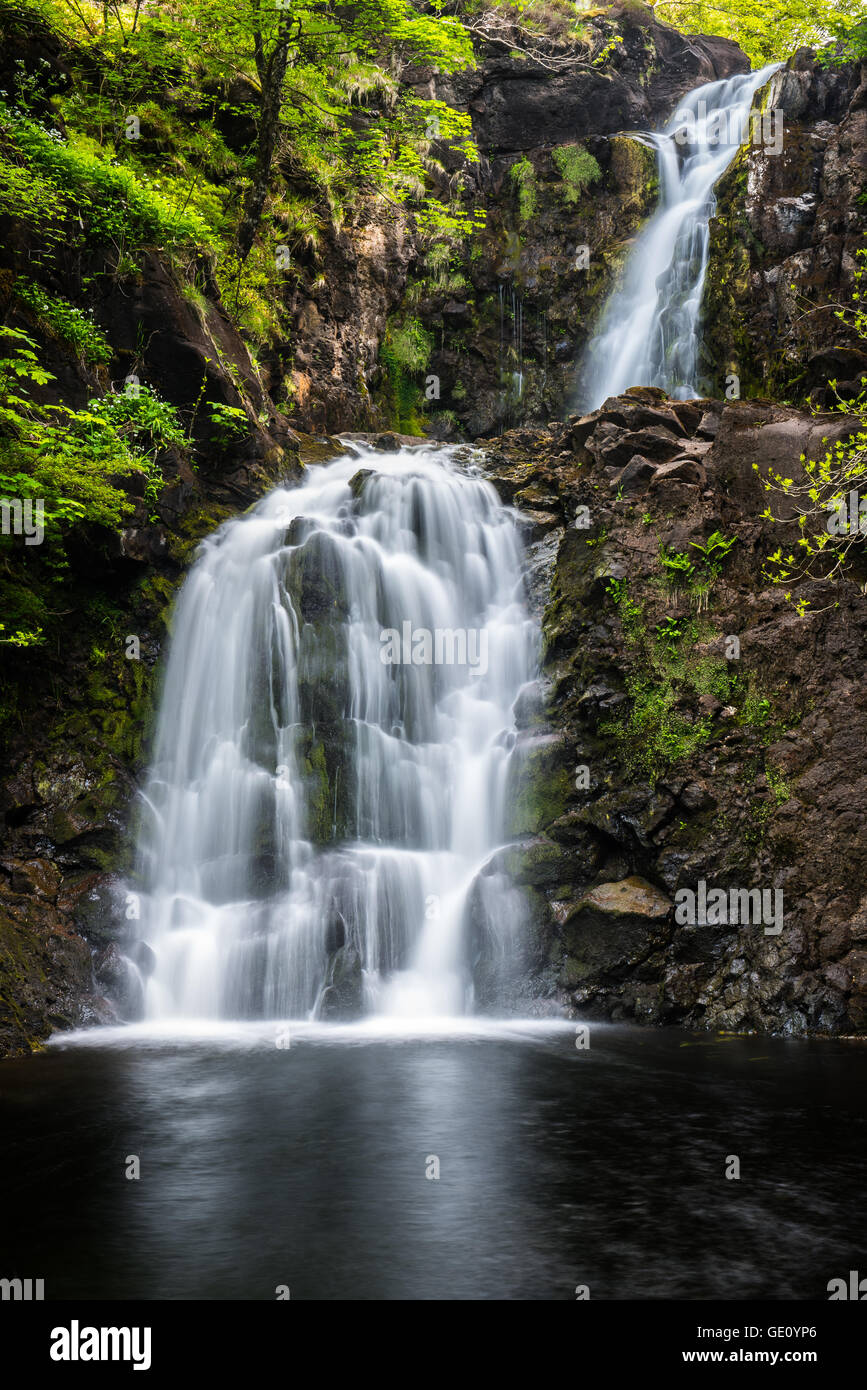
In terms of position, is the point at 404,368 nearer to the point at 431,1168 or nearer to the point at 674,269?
the point at 674,269

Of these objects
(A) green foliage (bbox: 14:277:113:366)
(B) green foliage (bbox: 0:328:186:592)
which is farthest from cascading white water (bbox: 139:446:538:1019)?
(A) green foliage (bbox: 14:277:113:366)

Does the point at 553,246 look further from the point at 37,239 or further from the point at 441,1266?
the point at 441,1266

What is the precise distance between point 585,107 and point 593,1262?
2615cm

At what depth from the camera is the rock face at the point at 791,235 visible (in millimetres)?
15609

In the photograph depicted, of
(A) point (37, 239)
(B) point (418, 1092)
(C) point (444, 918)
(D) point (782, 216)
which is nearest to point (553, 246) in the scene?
(D) point (782, 216)

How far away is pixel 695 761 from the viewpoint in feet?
37.5

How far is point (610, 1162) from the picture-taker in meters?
6.16

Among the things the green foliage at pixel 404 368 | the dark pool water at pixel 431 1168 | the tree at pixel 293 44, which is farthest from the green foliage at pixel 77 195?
the dark pool water at pixel 431 1168

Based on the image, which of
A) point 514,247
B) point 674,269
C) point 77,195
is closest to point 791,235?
point 674,269

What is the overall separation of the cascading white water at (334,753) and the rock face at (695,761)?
753 mm

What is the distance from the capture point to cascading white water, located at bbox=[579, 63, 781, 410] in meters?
18.9

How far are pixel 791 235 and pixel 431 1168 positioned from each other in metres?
17.0

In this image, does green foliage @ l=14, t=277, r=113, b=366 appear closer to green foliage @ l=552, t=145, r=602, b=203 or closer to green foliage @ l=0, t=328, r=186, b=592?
green foliage @ l=0, t=328, r=186, b=592

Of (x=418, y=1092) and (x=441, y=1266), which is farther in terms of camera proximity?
(x=418, y=1092)
